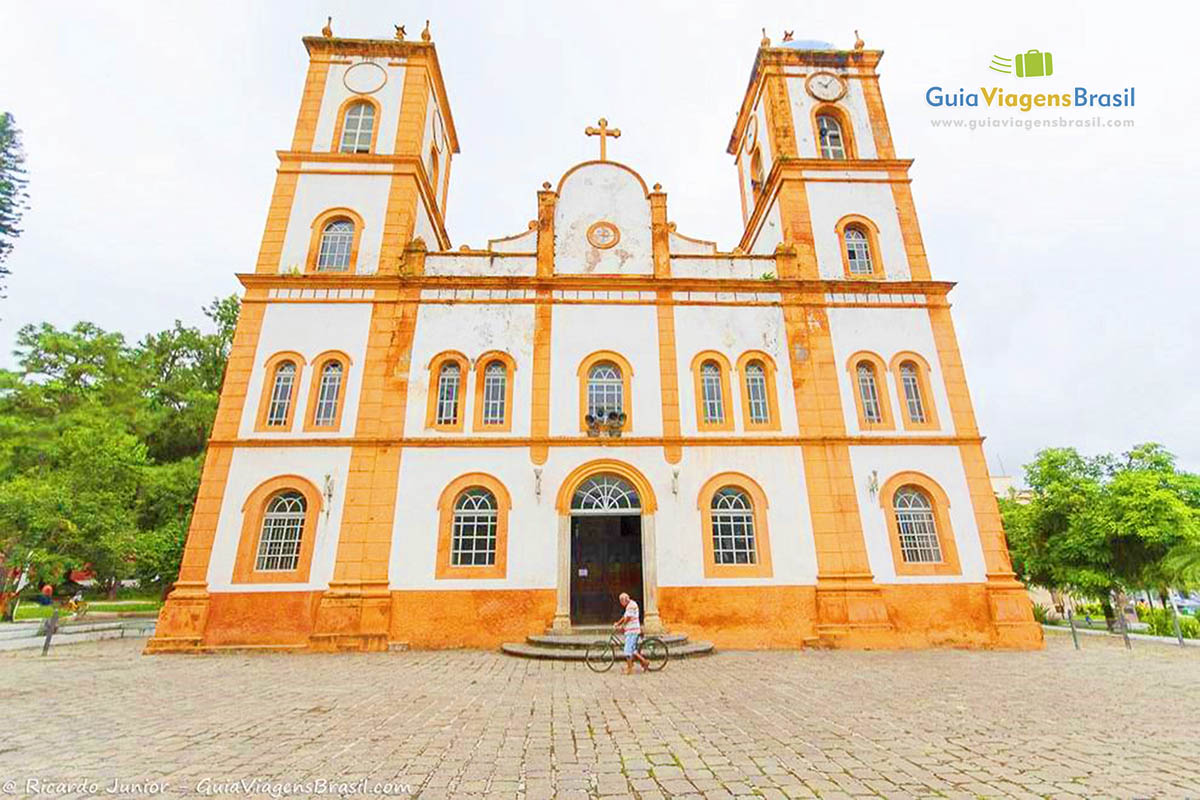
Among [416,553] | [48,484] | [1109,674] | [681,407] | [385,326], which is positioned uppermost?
[385,326]

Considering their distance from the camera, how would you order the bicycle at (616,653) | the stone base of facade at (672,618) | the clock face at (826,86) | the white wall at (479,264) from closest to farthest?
the bicycle at (616,653)
the stone base of facade at (672,618)
the white wall at (479,264)
the clock face at (826,86)

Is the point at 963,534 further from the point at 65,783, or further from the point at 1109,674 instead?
the point at 65,783

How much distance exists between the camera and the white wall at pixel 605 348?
600 inches

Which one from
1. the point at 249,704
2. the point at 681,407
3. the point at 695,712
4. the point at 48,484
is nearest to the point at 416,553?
the point at 249,704

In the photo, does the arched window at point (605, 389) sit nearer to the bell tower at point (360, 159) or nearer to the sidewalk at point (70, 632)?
the bell tower at point (360, 159)

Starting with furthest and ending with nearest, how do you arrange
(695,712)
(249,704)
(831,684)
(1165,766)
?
(831,684), (249,704), (695,712), (1165,766)

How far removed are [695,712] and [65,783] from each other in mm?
6292

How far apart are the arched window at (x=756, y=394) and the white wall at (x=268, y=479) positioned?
1098 centimetres

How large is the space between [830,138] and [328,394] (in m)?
18.8

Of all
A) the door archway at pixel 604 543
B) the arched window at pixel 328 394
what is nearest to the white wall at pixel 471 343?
the arched window at pixel 328 394

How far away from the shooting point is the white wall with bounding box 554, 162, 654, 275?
17.0 metres

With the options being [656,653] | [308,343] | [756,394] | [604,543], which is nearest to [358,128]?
[308,343]

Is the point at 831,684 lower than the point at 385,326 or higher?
lower

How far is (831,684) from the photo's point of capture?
9.11 m
